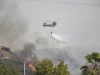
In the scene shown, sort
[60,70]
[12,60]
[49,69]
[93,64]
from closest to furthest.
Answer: [93,64], [60,70], [49,69], [12,60]

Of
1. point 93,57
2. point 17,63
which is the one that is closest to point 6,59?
point 17,63

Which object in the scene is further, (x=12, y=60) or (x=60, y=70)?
(x=12, y=60)

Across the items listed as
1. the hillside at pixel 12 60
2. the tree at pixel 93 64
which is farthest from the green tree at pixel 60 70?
the hillside at pixel 12 60

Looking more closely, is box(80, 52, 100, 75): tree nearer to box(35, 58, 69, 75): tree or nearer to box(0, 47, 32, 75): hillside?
box(35, 58, 69, 75): tree

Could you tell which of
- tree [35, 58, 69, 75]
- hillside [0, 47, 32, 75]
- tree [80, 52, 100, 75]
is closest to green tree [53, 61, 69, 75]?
tree [35, 58, 69, 75]

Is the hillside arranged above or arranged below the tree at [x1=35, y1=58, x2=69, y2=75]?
above

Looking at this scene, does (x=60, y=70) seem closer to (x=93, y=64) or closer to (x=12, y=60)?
(x=93, y=64)

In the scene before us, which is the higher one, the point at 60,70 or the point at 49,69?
the point at 49,69

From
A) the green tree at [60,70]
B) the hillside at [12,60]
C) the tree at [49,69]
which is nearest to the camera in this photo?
the green tree at [60,70]

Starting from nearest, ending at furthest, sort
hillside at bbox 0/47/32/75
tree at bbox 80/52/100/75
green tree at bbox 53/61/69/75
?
tree at bbox 80/52/100/75 → green tree at bbox 53/61/69/75 → hillside at bbox 0/47/32/75

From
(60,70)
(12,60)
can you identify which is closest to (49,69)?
(60,70)

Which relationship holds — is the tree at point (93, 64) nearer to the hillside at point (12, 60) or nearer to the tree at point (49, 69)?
the tree at point (49, 69)

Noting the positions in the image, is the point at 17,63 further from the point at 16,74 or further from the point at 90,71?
the point at 90,71

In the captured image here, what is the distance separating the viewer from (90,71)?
5328cm
